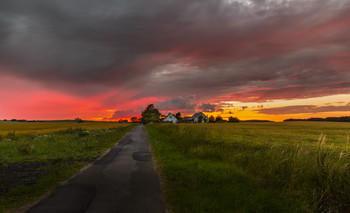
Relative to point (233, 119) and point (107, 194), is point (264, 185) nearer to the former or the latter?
point (107, 194)

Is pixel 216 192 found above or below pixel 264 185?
above

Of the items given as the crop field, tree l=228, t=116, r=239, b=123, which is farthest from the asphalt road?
tree l=228, t=116, r=239, b=123

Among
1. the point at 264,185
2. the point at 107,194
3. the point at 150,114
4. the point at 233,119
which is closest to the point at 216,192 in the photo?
the point at 264,185

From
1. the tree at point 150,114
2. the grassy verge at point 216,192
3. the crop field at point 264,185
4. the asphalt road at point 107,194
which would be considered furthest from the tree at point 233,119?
the asphalt road at point 107,194

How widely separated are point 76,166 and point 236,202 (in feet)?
28.9

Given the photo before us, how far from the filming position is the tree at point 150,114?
146 meters

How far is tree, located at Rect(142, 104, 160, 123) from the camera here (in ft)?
479

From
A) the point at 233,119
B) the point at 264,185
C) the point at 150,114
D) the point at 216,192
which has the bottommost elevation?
the point at 264,185

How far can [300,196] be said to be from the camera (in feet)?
19.6

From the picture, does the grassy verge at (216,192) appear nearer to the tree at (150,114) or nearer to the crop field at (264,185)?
the crop field at (264,185)

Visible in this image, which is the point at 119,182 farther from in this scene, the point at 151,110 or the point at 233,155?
the point at 151,110

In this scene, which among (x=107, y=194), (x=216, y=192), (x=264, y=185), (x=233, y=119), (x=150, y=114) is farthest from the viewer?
(x=150, y=114)

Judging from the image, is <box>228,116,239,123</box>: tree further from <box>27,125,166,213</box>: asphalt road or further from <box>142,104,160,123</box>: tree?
<box>27,125,166,213</box>: asphalt road

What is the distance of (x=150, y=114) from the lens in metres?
148
